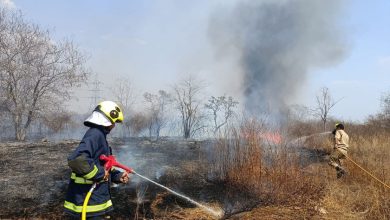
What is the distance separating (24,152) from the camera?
10.4 metres

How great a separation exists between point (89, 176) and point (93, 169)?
78 millimetres

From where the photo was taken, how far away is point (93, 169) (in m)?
3.79

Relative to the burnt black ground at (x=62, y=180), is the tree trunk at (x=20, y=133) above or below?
above

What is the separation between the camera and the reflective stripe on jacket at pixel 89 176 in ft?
12.3

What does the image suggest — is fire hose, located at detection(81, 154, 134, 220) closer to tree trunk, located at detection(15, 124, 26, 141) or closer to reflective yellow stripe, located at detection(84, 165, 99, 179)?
reflective yellow stripe, located at detection(84, 165, 99, 179)

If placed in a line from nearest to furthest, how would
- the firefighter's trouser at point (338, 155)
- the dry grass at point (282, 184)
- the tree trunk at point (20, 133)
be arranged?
the dry grass at point (282, 184) < the firefighter's trouser at point (338, 155) < the tree trunk at point (20, 133)

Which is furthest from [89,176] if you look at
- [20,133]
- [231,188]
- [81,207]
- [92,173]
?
[20,133]

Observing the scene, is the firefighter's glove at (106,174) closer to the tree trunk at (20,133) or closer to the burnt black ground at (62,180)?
the burnt black ground at (62,180)

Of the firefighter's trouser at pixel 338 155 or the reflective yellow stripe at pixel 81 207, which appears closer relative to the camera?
the reflective yellow stripe at pixel 81 207

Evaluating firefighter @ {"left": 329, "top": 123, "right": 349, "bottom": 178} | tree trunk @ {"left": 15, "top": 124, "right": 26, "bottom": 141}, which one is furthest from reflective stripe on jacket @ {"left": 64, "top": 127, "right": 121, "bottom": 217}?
tree trunk @ {"left": 15, "top": 124, "right": 26, "bottom": 141}

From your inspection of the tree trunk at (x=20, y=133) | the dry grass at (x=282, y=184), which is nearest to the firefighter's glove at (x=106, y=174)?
the dry grass at (x=282, y=184)

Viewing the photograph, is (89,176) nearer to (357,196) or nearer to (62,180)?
(62,180)

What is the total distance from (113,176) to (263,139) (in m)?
4.33

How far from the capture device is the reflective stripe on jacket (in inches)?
147
